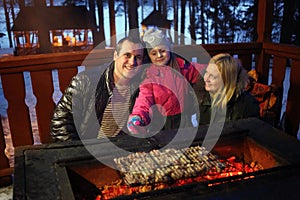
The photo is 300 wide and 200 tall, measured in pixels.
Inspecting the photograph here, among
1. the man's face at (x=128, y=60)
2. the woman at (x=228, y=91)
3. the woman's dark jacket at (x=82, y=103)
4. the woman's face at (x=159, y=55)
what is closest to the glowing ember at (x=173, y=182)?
the woman at (x=228, y=91)

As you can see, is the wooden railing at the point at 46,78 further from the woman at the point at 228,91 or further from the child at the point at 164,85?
the woman at the point at 228,91

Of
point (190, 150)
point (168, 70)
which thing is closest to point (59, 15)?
point (168, 70)

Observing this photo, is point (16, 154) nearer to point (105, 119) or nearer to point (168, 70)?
point (105, 119)

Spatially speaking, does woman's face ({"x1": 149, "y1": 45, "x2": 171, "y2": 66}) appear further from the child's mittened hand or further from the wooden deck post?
the wooden deck post

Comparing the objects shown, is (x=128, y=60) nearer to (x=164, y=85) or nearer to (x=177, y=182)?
(x=164, y=85)

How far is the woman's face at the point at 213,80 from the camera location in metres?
2.52

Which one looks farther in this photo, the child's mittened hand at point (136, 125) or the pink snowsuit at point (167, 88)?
the pink snowsuit at point (167, 88)

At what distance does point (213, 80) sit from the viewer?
254 cm

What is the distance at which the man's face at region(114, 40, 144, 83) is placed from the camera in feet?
8.02

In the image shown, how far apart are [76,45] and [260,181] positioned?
26.6 feet

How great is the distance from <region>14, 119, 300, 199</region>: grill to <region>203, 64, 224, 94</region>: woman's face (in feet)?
1.52

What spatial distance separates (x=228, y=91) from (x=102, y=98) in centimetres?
106

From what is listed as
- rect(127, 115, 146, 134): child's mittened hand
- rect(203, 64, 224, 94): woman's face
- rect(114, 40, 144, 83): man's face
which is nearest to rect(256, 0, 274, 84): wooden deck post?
rect(203, 64, 224, 94): woman's face

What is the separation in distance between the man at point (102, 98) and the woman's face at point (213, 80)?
0.59 metres
